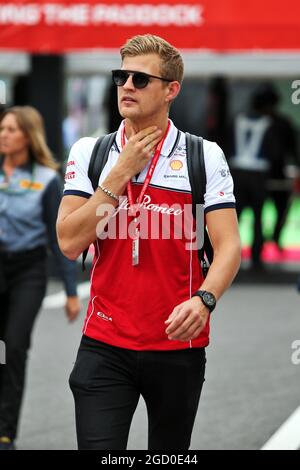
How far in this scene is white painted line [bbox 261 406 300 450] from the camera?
682 cm

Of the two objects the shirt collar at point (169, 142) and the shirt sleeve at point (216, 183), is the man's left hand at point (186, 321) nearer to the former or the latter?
the shirt sleeve at point (216, 183)

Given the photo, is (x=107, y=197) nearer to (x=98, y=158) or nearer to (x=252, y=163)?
(x=98, y=158)

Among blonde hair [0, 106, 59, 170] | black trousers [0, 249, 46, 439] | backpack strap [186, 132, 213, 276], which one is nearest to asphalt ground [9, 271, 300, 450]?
black trousers [0, 249, 46, 439]

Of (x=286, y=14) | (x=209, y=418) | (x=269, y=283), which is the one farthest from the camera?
(x=269, y=283)

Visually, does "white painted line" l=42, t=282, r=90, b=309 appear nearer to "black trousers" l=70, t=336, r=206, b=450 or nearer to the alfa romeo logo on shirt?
"black trousers" l=70, t=336, r=206, b=450

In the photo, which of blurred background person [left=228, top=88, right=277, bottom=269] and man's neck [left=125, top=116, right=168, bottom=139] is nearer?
man's neck [left=125, top=116, right=168, bottom=139]

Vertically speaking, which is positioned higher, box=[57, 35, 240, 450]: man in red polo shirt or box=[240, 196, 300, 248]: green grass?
box=[57, 35, 240, 450]: man in red polo shirt

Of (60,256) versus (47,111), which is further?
(47,111)

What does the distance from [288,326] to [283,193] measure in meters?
5.81

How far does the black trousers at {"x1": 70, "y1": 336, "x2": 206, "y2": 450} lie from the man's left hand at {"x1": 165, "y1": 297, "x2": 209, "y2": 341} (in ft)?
1.01

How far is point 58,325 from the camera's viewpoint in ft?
37.3
